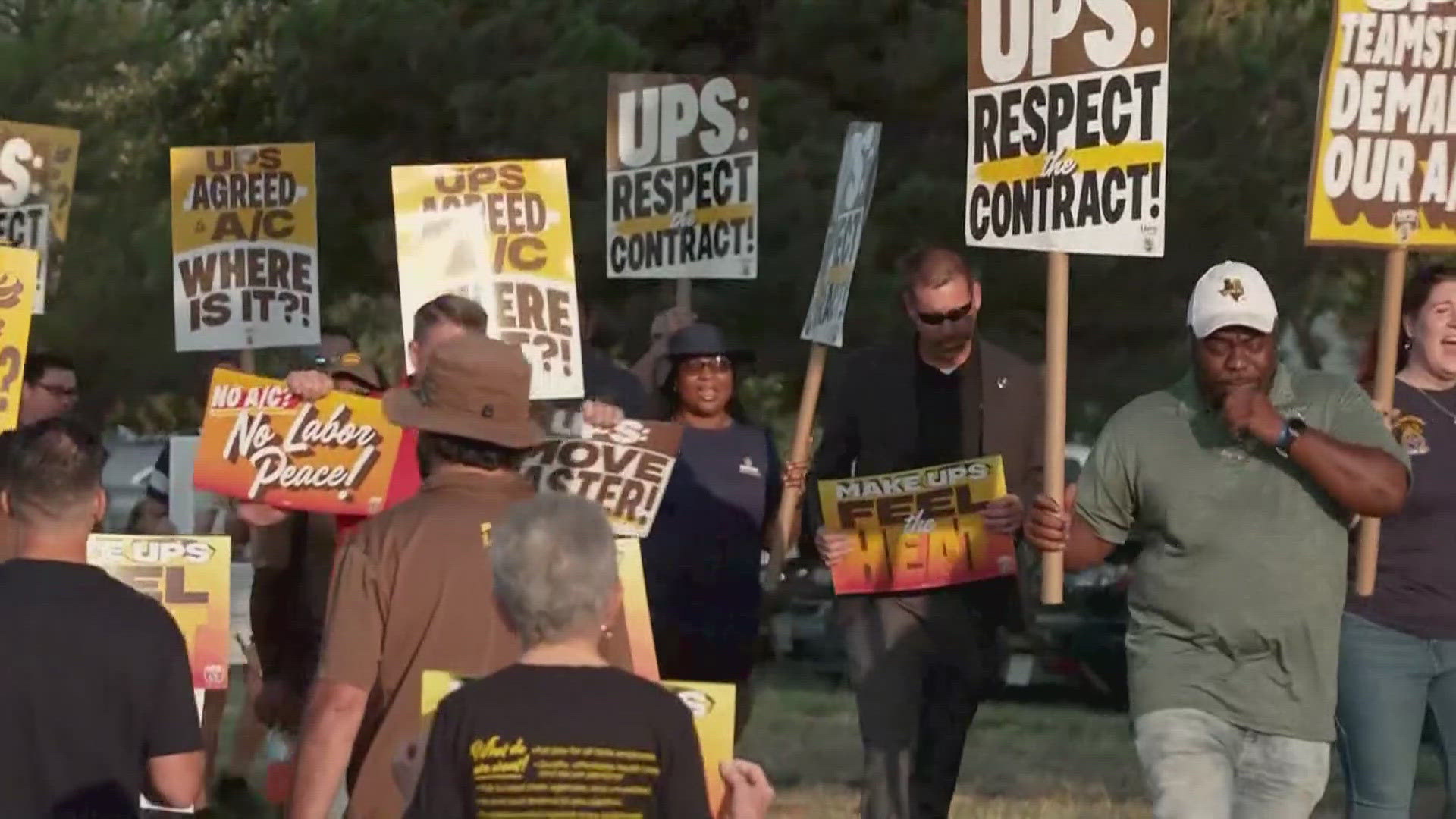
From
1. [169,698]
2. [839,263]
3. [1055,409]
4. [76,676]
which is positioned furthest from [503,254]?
[76,676]

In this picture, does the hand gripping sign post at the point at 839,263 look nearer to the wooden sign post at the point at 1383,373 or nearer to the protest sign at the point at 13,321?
the wooden sign post at the point at 1383,373

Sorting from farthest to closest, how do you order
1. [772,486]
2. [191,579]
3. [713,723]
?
[772,486] < [191,579] < [713,723]

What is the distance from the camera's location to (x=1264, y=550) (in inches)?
286

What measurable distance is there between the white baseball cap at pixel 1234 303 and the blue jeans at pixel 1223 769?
1.02 meters

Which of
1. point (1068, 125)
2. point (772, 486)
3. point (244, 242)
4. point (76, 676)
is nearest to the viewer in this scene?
point (76, 676)

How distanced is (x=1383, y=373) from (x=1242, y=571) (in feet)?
4.05

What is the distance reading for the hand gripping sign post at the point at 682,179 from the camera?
40.6 ft

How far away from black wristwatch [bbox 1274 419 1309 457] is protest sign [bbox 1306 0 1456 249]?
5.30 feet

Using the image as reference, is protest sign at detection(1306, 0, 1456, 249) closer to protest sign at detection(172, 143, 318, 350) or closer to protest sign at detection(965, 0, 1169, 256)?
protest sign at detection(965, 0, 1169, 256)

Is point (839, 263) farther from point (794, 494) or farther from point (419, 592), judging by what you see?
point (419, 592)

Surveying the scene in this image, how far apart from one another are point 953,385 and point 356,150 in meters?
14.3

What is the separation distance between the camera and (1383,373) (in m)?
8.20

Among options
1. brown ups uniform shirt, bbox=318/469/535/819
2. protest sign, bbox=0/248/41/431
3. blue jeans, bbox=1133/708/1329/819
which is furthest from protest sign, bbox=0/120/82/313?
brown ups uniform shirt, bbox=318/469/535/819

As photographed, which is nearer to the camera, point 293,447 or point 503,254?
point 293,447
